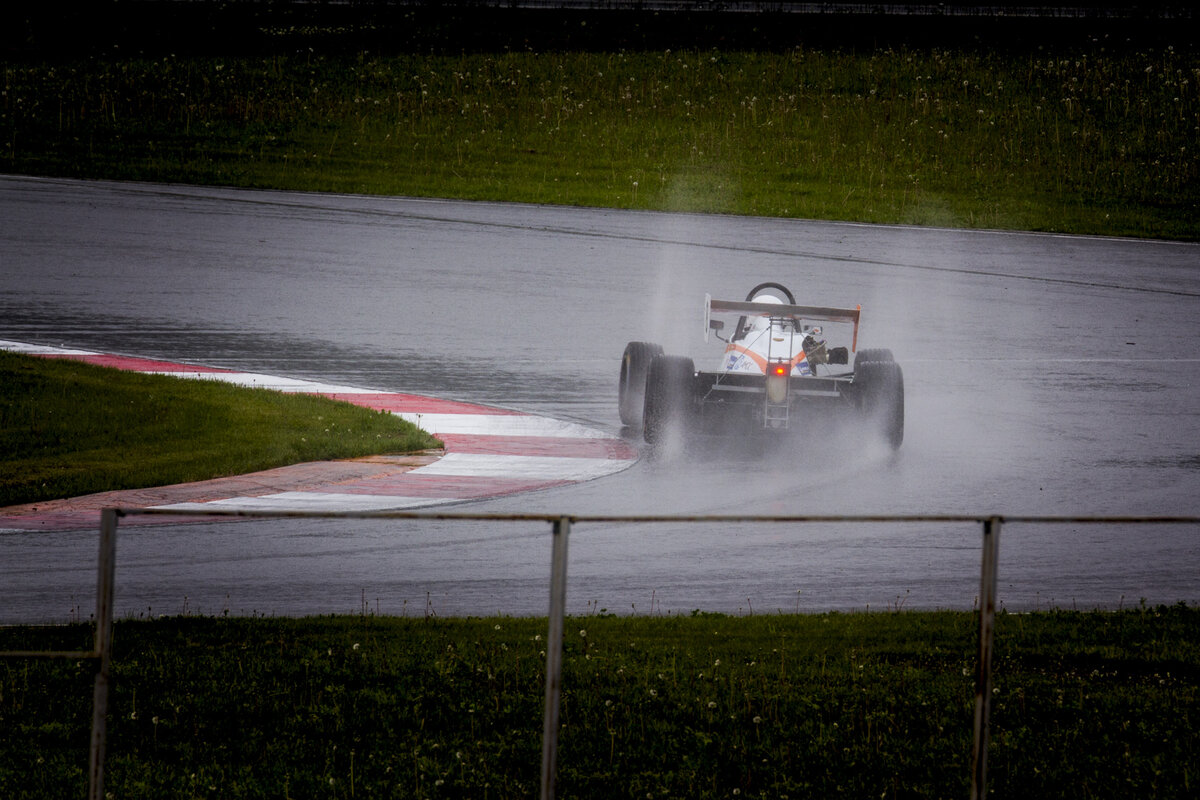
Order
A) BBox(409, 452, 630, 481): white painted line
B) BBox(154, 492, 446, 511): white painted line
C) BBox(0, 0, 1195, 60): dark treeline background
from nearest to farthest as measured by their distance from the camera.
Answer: BBox(154, 492, 446, 511): white painted line → BBox(409, 452, 630, 481): white painted line → BBox(0, 0, 1195, 60): dark treeline background

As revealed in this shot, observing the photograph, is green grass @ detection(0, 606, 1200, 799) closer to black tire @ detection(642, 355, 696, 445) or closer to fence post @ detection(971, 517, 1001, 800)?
fence post @ detection(971, 517, 1001, 800)

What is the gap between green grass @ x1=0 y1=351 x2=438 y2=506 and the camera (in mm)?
11930

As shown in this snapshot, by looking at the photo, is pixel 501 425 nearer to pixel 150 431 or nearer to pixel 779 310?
pixel 779 310

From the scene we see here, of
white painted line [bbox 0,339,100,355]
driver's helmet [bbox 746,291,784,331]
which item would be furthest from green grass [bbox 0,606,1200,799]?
white painted line [bbox 0,339,100,355]

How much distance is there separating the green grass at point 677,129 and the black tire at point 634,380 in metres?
18.6

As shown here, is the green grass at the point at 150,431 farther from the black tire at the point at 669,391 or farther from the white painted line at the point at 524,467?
the black tire at the point at 669,391

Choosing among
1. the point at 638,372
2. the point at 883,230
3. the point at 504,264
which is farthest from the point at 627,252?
the point at 638,372

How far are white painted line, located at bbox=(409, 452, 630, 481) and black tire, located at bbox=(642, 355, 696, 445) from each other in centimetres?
60

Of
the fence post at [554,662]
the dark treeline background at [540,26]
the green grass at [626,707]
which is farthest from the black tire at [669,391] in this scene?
the dark treeline background at [540,26]

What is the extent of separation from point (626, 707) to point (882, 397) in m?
6.59

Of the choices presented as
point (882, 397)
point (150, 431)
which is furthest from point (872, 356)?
point (150, 431)

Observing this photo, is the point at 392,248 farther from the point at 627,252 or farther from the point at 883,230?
the point at 883,230

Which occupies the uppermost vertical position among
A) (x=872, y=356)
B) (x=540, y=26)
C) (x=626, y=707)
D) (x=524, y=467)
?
(x=540, y=26)

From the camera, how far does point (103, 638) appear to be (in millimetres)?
4609
